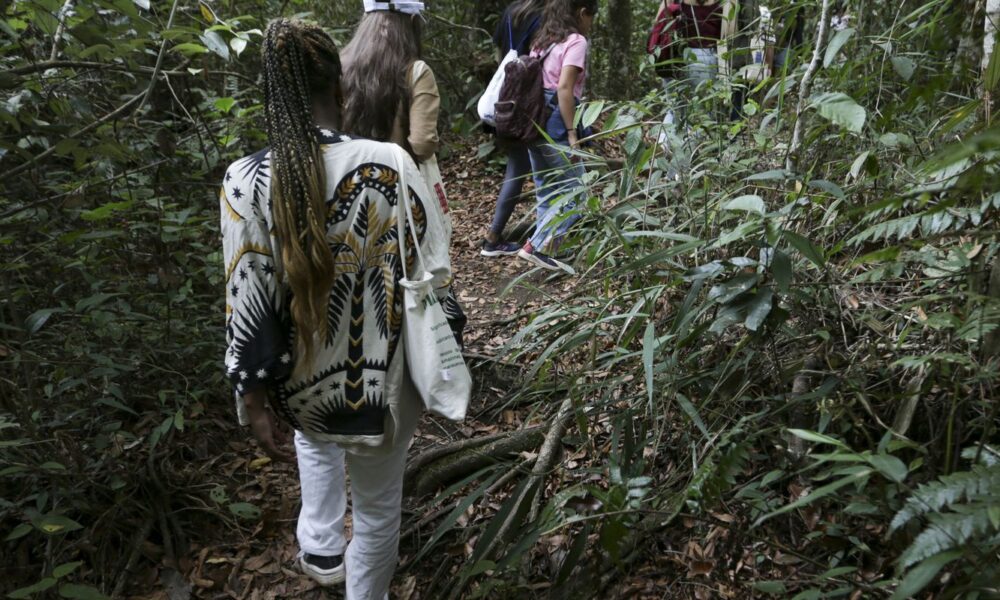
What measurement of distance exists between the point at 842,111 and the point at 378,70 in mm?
2193

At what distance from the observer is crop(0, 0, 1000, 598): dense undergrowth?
2.06m

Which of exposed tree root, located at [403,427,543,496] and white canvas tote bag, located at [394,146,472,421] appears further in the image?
exposed tree root, located at [403,427,543,496]

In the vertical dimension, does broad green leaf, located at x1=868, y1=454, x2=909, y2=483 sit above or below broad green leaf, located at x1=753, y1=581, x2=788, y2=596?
above

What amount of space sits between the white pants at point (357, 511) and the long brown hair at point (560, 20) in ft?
10.4

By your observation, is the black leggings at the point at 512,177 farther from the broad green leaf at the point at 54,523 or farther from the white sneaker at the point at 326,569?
the broad green leaf at the point at 54,523

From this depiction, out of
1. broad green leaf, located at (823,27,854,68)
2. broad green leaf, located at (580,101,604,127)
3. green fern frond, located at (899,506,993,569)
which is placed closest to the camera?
green fern frond, located at (899,506,993,569)

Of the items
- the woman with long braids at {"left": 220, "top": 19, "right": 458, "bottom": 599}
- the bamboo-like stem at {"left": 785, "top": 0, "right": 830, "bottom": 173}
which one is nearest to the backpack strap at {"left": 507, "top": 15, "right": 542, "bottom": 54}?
the bamboo-like stem at {"left": 785, "top": 0, "right": 830, "bottom": 173}

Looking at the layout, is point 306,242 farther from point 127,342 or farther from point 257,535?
point 127,342

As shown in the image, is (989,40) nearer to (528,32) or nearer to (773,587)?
(773,587)

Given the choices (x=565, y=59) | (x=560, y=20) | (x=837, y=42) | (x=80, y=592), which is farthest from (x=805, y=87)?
(x=80, y=592)

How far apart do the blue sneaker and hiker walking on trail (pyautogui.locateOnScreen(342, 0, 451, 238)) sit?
212 centimetres

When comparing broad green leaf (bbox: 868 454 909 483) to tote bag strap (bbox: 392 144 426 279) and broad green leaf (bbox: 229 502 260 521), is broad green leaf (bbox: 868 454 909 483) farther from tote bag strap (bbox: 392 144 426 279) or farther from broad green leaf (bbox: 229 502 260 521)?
broad green leaf (bbox: 229 502 260 521)

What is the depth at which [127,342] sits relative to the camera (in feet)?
12.6

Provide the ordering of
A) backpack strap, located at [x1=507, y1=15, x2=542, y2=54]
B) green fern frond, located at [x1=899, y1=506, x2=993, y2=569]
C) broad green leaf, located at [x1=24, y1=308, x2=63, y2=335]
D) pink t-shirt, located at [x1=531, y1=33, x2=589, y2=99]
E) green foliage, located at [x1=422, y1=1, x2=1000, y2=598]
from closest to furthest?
green fern frond, located at [x1=899, y1=506, x2=993, y2=569], green foliage, located at [x1=422, y1=1, x2=1000, y2=598], broad green leaf, located at [x1=24, y1=308, x2=63, y2=335], pink t-shirt, located at [x1=531, y1=33, x2=589, y2=99], backpack strap, located at [x1=507, y1=15, x2=542, y2=54]
